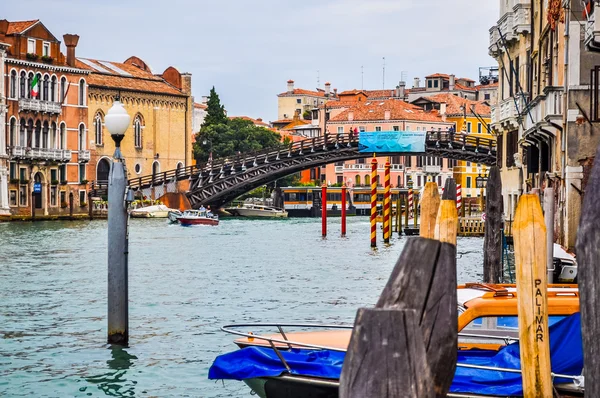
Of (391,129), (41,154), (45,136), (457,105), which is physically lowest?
(41,154)

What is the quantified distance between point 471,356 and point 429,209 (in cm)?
251

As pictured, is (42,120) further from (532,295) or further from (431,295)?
(431,295)

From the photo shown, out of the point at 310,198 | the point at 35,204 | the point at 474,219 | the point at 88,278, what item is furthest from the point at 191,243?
the point at 310,198

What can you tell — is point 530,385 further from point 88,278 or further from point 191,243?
point 191,243

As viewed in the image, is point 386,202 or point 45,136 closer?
point 386,202

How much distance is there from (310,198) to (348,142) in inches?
599

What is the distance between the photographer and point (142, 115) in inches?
2055

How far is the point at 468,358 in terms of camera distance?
21.7ft

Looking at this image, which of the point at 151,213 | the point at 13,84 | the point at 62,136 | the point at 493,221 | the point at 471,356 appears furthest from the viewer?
the point at 62,136

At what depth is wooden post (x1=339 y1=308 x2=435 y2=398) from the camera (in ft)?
10.7

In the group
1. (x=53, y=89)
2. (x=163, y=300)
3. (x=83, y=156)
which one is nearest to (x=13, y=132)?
(x=53, y=89)

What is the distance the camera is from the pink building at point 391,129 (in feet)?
214

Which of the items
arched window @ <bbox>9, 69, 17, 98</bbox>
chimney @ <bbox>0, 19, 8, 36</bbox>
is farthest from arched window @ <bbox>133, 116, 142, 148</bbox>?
chimney @ <bbox>0, 19, 8, 36</bbox>

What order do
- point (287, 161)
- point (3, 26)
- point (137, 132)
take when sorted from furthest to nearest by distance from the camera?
point (137, 132) → point (3, 26) → point (287, 161)
